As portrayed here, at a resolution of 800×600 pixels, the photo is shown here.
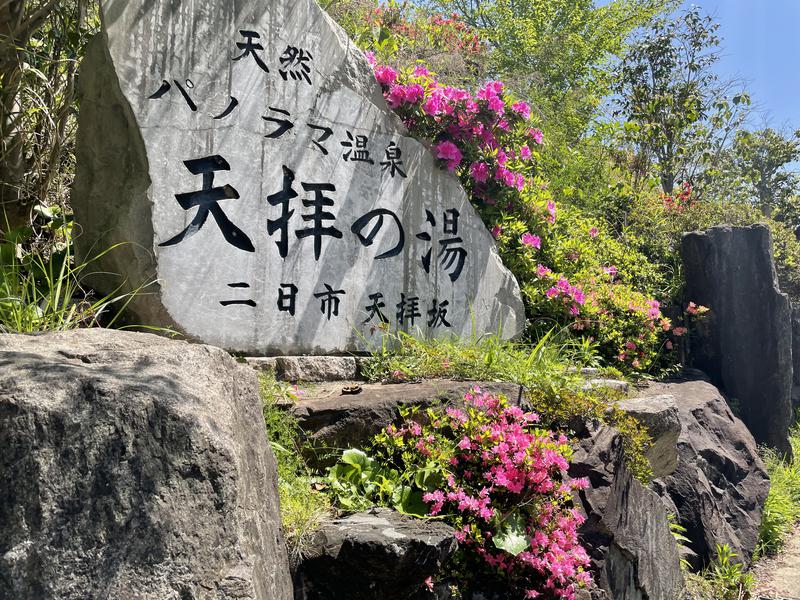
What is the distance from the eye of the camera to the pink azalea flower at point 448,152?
5.87m

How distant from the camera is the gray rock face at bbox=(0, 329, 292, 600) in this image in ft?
6.22

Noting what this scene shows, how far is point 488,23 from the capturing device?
18.2 m

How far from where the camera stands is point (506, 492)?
362cm

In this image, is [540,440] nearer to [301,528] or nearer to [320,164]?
[301,528]

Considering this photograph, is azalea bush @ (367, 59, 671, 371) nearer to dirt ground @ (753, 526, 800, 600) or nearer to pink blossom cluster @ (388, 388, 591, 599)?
dirt ground @ (753, 526, 800, 600)

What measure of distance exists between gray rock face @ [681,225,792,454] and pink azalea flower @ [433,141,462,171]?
3.44 m

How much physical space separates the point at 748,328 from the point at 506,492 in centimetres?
522

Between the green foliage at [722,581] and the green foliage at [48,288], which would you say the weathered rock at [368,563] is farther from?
the green foliage at [722,581]

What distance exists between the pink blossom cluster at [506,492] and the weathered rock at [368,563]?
340mm

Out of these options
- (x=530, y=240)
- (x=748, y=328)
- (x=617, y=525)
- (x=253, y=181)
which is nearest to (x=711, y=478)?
(x=748, y=328)

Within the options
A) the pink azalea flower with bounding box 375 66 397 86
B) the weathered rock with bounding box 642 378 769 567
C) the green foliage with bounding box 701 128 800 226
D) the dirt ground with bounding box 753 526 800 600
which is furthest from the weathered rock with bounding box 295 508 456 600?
the green foliage with bounding box 701 128 800 226

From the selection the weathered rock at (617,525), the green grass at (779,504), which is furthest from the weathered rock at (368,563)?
the green grass at (779,504)

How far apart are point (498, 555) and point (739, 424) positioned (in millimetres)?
4503

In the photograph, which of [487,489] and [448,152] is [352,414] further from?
[448,152]
